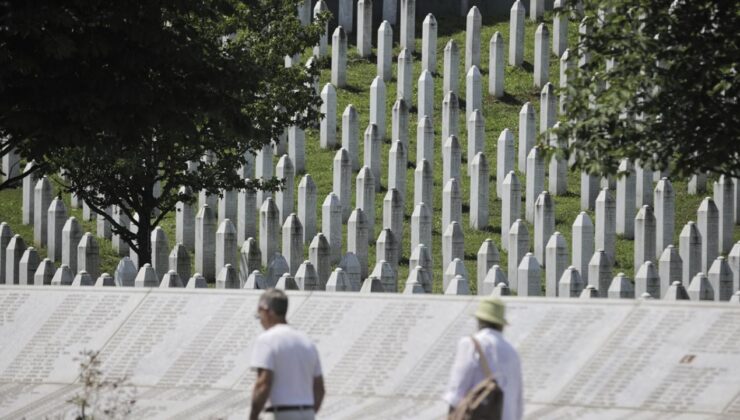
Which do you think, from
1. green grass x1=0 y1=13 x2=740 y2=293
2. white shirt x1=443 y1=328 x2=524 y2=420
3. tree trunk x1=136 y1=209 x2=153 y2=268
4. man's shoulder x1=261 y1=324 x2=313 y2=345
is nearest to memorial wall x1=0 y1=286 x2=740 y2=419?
white shirt x1=443 y1=328 x2=524 y2=420

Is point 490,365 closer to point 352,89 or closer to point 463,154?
point 463,154

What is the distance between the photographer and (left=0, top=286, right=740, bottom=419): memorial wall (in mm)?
16812

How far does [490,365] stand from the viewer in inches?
510

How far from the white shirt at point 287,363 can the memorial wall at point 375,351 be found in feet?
14.1

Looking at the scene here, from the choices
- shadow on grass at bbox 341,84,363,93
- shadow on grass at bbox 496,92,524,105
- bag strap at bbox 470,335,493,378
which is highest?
shadow on grass at bbox 341,84,363,93

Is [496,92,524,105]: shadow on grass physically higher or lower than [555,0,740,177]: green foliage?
higher

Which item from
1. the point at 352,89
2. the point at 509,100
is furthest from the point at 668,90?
the point at 352,89

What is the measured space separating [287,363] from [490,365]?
1.37m

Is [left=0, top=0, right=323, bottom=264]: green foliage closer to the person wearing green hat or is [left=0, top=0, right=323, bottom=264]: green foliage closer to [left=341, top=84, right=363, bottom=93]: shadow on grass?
the person wearing green hat

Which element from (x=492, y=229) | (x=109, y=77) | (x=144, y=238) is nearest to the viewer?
(x=109, y=77)

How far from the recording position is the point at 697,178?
107 ft

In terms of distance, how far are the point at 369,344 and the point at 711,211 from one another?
1231 centimetres

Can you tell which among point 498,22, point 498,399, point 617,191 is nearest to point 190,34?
point 498,399

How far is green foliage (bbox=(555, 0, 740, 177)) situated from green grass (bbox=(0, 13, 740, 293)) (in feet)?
29.4
